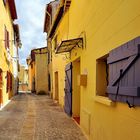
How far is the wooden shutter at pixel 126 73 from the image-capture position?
10.5 ft

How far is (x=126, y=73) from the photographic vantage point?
3615mm

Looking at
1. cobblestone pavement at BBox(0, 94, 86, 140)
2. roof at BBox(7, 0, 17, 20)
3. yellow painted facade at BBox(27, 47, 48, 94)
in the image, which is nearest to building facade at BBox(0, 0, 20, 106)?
roof at BBox(7, 0, 17, 20)

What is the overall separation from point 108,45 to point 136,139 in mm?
2047

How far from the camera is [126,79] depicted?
3607 millimetres

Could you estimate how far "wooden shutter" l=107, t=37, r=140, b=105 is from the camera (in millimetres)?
3203

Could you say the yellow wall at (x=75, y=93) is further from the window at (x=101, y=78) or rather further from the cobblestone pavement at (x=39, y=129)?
the window at (x=101, y=78)

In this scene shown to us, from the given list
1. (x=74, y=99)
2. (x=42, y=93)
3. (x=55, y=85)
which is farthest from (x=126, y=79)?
(x=42, y=93)

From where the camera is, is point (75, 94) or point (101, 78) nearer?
point (101, 78)

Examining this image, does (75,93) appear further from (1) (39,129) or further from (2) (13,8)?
(2) (13,8)

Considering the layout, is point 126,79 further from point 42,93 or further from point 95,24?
point 42,93

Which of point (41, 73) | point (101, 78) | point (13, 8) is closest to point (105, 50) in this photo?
point (101, 78)

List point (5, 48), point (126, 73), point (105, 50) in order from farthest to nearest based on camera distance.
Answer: point (5, 48) < point (105, 50) < point (126, 73)

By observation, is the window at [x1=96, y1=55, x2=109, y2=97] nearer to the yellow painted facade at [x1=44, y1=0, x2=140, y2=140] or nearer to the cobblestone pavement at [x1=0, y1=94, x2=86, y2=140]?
the yellow painted facade at [x1=44, y1=0, x2=140, y2=140]

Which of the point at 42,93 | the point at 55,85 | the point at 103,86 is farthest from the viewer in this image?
the point at 42,93
